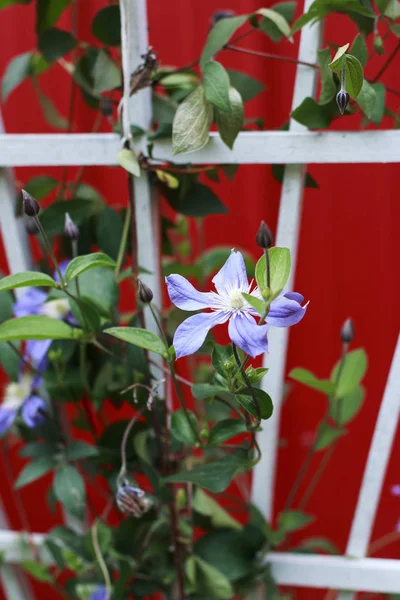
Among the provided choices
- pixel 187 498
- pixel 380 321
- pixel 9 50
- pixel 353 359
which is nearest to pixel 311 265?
pixel 380 321

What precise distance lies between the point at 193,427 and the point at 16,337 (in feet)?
0.64

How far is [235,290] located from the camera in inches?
20.7

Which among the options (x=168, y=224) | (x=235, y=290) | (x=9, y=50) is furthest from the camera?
(x=9, y=50)

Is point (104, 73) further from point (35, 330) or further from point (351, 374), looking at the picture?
point (351, 374)

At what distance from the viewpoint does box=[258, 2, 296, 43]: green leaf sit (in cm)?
72

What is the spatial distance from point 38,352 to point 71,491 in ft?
0.57

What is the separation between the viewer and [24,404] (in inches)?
32.4

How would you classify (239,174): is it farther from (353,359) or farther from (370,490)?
(370,490)

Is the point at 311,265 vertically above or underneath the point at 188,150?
underneath

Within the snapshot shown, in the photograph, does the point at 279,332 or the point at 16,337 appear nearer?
the point at 16,337

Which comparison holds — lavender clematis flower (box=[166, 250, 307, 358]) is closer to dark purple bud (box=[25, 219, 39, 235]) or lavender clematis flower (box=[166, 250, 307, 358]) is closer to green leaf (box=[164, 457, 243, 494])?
green leaf (box=[164, 457, 243, 494])

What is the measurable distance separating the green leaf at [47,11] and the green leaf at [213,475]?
21.3 inches

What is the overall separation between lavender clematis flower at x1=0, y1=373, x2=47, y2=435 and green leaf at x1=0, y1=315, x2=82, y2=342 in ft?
0.56

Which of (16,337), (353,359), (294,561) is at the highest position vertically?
(16,337)
